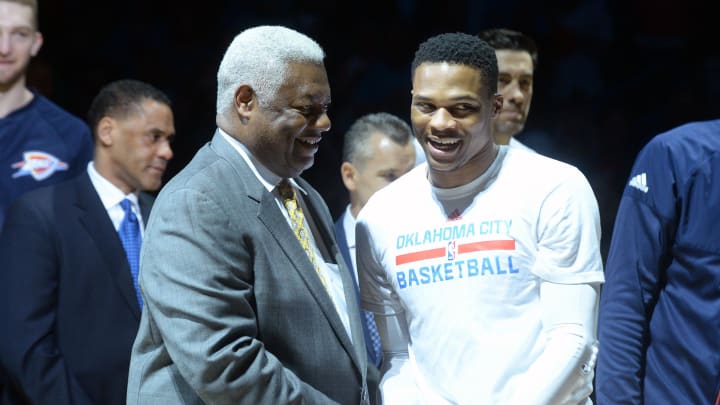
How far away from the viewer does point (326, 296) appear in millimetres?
2080

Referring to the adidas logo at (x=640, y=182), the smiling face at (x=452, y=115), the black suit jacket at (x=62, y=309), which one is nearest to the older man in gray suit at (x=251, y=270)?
the smiling face at (x=452, y=115)

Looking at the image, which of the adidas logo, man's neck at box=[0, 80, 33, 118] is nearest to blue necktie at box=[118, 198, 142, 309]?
man's neck at box=[0, 80, 33, 118]

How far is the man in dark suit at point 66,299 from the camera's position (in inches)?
122

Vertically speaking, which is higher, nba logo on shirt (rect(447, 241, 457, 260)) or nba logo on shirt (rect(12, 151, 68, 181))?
nba logo on shirt (rect(447, 241, 457, 260))

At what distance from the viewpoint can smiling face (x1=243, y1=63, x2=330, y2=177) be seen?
2.11 m

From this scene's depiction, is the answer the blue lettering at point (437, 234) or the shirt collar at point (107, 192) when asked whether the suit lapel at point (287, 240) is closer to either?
the blue lettering at point (437, 234)

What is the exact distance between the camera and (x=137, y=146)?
3676 millimetres

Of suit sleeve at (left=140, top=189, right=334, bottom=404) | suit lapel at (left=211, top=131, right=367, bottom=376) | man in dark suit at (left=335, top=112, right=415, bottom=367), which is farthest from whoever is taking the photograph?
man in dark suit at (left=335, top=112, right=415, bottom=367)

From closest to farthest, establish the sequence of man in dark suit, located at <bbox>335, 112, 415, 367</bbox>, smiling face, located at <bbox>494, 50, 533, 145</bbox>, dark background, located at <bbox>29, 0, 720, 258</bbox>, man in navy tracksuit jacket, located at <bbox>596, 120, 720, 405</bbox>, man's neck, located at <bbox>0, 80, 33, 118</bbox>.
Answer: man in navy tracksuit jacket, located at <bbox>596, 120, 720, 405</bbox>
smiling face, located at <bbox>494, 50, 533, 145</bbox>
man's neck, located at <bbox>0, 80, 33, 118</bbox>
man in dark suit, located at <bbox>335, 112, 415, 367</bbox>
dark background, located at <bbox>29, 0, 720, 258</bbox>

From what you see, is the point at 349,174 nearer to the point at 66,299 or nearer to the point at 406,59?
the point at 66,299

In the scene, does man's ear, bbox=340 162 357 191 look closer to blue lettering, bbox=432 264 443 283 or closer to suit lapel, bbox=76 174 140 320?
suit lapel, bbox=76 174 140 320

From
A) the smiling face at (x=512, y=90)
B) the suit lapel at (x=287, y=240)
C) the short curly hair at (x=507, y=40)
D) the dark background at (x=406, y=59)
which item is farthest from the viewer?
the dark background at (x=406, y=59)

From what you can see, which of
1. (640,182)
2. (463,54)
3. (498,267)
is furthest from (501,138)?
(498,267)

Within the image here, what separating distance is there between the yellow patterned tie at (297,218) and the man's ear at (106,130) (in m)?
Answer: 1.56
